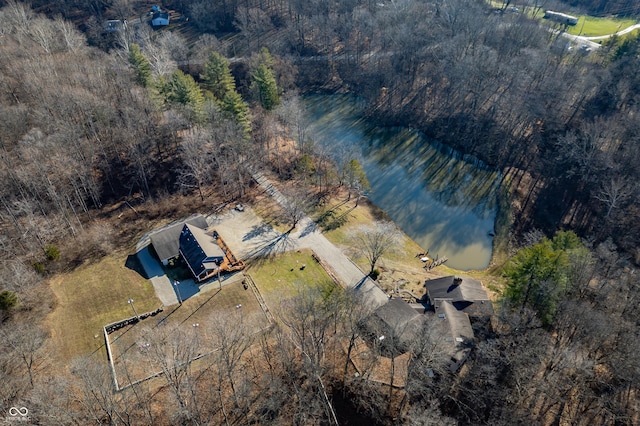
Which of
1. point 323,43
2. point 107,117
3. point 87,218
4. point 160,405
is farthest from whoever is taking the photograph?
point 323,43

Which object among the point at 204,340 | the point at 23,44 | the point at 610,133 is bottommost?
the point at 204,340

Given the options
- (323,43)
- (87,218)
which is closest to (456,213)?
(87,218)

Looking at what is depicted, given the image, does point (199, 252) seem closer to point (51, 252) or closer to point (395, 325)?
point (51, 252)

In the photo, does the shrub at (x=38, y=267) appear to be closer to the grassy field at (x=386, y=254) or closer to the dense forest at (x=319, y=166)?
the dense forest at (x=319, y=166)

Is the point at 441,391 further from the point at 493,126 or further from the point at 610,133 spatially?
the point at 493,126

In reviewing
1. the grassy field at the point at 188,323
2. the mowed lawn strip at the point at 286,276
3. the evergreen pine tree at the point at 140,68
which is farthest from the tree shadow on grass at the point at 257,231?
the evergreen pine tree at the point at 140,68

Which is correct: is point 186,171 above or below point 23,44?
below

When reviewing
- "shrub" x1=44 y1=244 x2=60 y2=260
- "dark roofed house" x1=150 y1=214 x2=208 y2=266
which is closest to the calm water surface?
"dark roofed house" x1=150 y1=214 x2=208 y2=266
